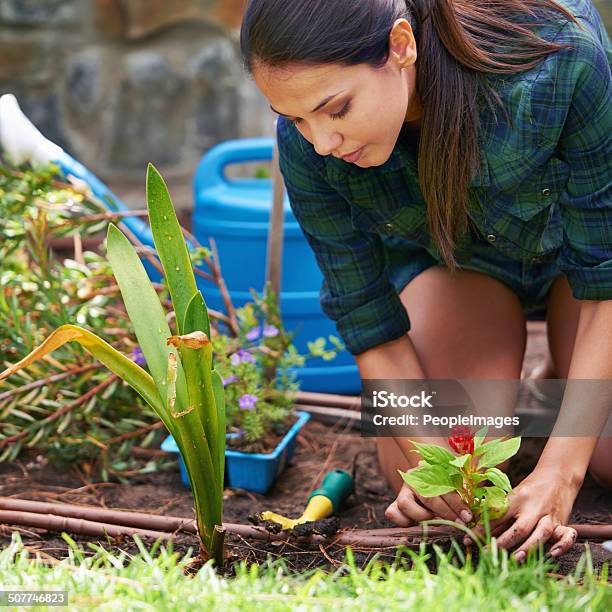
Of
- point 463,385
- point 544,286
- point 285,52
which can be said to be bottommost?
point 463,385

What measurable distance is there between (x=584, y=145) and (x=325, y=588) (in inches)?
26.7

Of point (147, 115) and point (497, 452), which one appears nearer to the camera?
point (497, 452)

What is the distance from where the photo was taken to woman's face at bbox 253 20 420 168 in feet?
3.60

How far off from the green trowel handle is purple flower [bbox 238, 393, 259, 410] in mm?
183

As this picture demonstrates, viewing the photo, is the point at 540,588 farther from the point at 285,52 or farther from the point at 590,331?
the point at 285,52

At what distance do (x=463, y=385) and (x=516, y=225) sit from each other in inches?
13.1

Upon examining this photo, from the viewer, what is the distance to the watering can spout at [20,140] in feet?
5.58

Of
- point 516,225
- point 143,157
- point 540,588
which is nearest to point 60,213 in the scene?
point 516,225

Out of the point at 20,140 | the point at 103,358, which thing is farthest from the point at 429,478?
the point at 20,140

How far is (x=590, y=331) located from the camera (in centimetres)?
127

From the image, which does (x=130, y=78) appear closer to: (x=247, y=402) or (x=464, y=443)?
(x=247, y=402)

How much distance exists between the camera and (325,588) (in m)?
1.01

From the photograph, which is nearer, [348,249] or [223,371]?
[348,249]
